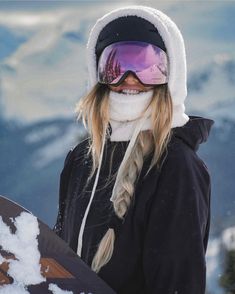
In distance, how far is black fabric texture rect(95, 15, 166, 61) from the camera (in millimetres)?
1752

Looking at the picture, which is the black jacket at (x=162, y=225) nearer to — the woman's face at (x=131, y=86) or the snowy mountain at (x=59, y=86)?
the woman's face at (x=131, y=86)

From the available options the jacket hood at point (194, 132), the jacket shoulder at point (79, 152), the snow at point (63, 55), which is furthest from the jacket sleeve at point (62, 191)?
the snow at point (63, 55)

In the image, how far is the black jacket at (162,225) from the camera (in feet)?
5.01

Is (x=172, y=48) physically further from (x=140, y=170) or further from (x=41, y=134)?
(x=41, y=134)

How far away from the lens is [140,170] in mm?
1625

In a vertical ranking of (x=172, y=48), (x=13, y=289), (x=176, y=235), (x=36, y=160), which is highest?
(x=36, y=160)

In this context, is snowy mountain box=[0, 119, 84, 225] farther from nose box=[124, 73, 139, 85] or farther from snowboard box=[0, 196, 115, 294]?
snowboard box=[0, 196, 115, 294]

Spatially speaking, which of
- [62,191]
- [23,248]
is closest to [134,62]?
[62,191]

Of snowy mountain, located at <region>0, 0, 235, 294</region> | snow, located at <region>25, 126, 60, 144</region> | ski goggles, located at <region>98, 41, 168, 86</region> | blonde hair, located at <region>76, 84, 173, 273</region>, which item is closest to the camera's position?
blonde hair, located at <region>76, 84, 173, 273</region>

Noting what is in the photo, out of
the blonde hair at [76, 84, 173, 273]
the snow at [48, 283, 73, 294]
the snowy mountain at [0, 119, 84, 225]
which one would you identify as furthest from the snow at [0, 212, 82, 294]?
the snowy mountain at [0, 119, 84, 225]

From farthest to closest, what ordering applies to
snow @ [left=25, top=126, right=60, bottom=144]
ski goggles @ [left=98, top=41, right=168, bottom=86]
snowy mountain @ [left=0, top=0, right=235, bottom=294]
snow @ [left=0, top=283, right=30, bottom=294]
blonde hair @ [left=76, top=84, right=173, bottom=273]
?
snow @ [left=25, top=126, right=60, bottom=144] < snowy mountain @ [left=0, top=0, right=235, bottom=294] < ski goggles @ [left=98, top=41, right=168, bottom=86] < blonde hair @ [left=76, top=84, right=173, bottom=273] < snow @ [left=0, top=283, right=30, bottom=294]

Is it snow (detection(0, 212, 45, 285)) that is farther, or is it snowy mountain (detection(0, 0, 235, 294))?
snowy mountain (detection(0, 0, 235, 294))

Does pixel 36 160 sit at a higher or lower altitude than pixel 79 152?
higher

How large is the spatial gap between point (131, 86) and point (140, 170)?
0.85 feet
